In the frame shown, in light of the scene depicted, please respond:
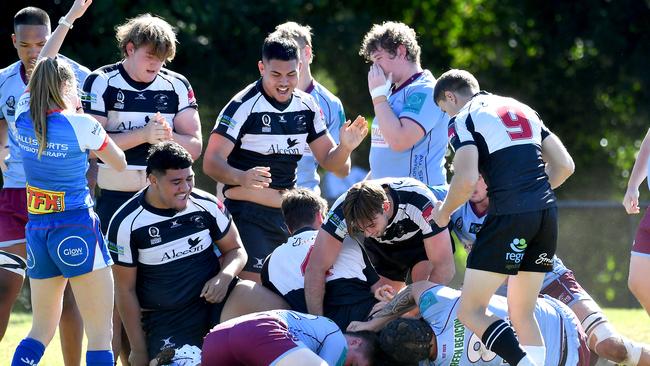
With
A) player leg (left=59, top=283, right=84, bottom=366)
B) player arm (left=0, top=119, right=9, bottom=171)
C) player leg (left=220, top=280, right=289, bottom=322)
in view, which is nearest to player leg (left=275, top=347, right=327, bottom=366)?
player leg (left=220, top=280, right=289, bottom=322)

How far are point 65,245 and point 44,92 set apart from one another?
76 cm

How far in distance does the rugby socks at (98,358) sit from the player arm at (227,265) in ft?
2.68

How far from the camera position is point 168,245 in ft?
20.1

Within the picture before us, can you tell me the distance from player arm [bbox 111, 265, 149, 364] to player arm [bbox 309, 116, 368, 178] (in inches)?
61.6

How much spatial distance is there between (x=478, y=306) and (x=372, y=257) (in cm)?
135

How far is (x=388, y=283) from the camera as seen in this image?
21.4ft

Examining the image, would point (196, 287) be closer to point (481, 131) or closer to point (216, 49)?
→ point (481, 131)

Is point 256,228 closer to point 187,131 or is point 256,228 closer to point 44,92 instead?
point 187,131

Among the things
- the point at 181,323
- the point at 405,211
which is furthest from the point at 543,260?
the point at 181,323

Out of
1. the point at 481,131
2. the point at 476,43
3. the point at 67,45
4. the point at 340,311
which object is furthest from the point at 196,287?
the point at 476,43

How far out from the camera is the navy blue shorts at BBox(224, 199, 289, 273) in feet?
22.6

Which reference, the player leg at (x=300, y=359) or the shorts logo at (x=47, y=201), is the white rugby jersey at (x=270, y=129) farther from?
the player leg at (x=300, y=359)

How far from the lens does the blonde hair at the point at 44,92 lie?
5.32 metres

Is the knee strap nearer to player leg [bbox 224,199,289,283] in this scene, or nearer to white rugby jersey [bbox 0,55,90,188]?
white rugby jersey [bbox 0,55,90,188]
